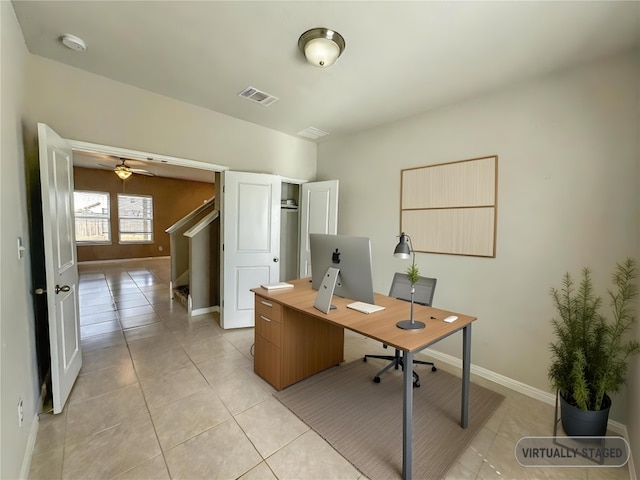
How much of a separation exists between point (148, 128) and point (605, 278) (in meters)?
4.28

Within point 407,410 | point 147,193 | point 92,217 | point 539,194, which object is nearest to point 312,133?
point 539,194

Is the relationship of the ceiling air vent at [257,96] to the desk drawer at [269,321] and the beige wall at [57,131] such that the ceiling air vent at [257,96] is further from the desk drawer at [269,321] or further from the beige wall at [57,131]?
the desk drawer at [269,321]

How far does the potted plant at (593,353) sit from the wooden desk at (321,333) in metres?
0.69

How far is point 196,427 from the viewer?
1919mm

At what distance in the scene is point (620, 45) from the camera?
1.94 metres

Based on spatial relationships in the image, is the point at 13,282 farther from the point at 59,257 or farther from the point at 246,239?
the point at 246,239

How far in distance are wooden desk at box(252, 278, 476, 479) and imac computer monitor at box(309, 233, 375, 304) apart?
0.15 meters

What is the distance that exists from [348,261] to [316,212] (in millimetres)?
2173

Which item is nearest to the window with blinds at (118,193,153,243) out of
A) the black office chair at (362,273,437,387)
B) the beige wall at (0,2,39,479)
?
the beige wall at (0,2,39,479)

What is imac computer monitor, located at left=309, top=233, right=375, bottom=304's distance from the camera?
1970 mm

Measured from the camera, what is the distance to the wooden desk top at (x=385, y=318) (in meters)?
1.59

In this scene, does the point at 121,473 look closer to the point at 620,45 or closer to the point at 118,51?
the point at 118,51

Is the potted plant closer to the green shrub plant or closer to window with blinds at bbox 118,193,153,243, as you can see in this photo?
the green shrub plant

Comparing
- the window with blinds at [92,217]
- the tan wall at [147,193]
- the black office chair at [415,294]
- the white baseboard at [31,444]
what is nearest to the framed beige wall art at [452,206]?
the black office chair at [415,294]
